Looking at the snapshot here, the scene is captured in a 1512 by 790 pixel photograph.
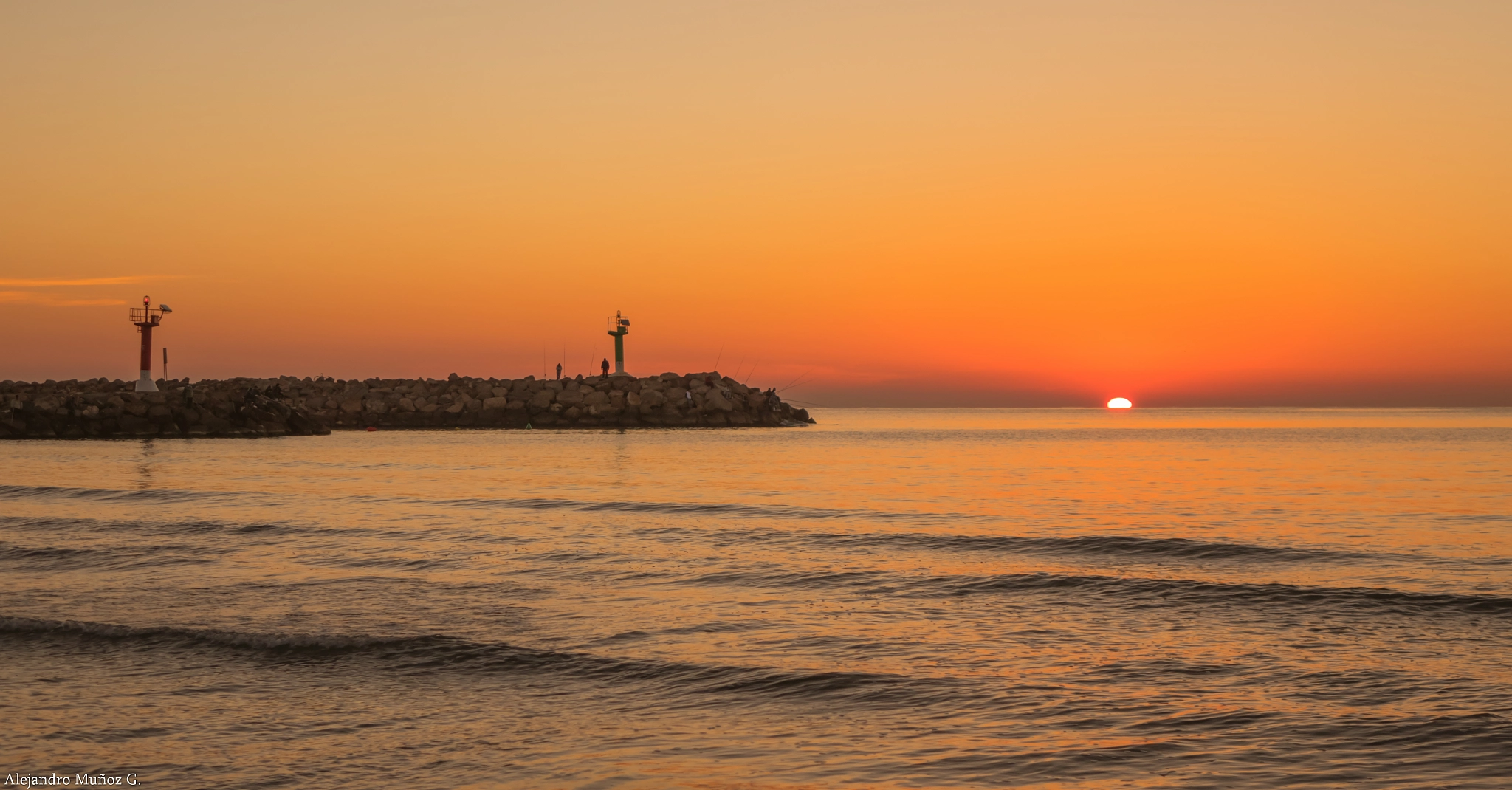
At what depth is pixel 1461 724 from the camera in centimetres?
729

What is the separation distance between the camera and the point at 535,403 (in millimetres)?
74438

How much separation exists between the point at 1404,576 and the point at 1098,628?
17.4ft

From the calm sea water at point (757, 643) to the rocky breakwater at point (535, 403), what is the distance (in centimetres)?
4958

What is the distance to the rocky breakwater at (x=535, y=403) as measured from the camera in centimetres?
7306

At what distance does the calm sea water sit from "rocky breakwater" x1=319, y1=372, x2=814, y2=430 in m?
49.6

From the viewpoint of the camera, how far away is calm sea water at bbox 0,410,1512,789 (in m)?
6.78

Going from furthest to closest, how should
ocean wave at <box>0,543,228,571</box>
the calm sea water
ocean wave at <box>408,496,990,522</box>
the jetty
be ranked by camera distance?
the jetty → ocean wave at <box>408,496,990,522</box> → ocean wave at <box>0,543,228,571</box> → the calm sea water

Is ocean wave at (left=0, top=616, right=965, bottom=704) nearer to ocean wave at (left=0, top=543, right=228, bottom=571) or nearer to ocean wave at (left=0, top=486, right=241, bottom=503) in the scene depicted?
ocean wave at (left=0, top=543, right=228, bottom=571)

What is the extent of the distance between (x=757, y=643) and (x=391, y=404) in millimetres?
68109

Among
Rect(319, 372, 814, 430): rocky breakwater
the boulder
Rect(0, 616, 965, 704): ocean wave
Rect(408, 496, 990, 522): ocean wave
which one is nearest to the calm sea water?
Rect(0, 616, 965, 704): ocean wave

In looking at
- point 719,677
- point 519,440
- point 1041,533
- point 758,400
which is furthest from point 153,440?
point 719,677

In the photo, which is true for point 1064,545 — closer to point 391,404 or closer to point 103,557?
point 103,557

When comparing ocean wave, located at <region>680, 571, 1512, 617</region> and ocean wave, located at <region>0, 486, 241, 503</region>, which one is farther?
ocean wave, located at <region>0, 486, 241, 503</region>

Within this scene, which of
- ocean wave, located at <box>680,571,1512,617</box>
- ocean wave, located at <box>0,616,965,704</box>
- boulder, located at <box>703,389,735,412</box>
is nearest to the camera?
ocean wave, located at <box>0,616,965,704</box>
